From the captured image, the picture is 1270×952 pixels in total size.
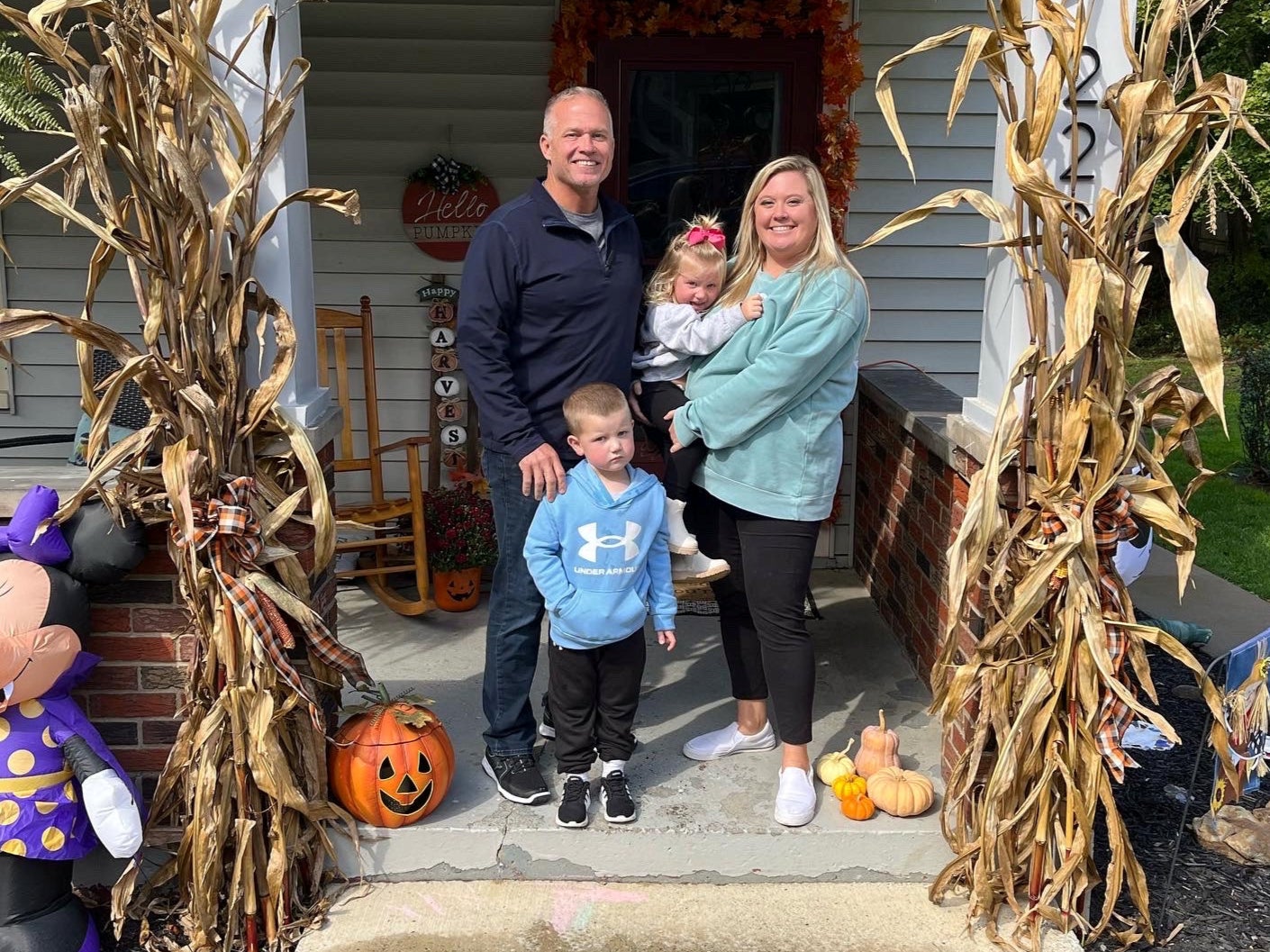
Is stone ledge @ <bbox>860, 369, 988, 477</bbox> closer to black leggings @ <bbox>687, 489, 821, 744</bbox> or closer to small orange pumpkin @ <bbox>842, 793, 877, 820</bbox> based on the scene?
black leggings @ <bbox>687, 489, 821, 744</bbox>

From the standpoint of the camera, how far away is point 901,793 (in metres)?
3.02

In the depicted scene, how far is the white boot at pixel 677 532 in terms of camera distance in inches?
123

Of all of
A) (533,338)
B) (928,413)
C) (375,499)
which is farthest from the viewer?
(375,499)

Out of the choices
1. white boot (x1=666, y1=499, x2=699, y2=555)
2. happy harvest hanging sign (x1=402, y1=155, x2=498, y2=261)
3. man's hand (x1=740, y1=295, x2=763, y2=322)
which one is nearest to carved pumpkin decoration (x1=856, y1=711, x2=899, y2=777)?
white boot (x1=666, y1=499, x2=699, y2=555)

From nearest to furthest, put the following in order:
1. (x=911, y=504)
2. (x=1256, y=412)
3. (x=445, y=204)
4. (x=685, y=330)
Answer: (x=685, y=330)
(x=911, y=504)
(x=445, y=204)
(x=1256, y=412)

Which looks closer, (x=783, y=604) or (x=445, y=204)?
(x=783, y=604)

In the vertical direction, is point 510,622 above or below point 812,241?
below

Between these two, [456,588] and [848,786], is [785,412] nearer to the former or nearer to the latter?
[848,786]

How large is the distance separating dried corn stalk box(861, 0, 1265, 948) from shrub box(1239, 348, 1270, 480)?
5.68m

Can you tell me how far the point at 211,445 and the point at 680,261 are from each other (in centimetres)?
135

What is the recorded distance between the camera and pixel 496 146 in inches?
201

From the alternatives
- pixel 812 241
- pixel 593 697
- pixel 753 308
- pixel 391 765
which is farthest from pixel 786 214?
pixel 391 765

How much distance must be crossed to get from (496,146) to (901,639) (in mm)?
2814

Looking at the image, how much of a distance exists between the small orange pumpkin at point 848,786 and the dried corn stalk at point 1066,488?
0.93 feet
